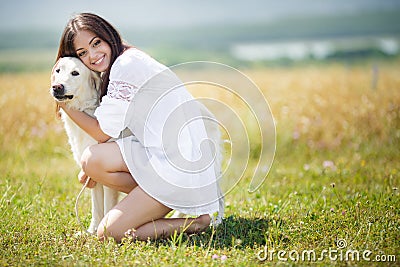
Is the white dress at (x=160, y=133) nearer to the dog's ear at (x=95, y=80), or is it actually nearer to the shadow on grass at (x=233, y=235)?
the shadow on grass at (x=233, y=235)

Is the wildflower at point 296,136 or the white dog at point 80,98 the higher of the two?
the white dog at point 80,98

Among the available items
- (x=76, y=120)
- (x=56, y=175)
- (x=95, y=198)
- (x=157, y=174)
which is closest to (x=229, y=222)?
(x=157, y=174)

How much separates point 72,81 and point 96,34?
33 cm

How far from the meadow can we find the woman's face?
2.61ft

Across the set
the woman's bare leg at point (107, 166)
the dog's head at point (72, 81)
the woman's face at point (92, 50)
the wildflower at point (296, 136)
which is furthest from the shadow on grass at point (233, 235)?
the wildflower at point (296, 136)

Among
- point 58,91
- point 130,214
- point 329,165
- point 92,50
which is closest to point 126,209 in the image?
point 130,214

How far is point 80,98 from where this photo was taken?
363cm

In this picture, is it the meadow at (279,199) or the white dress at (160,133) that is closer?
the meadow at (279,199)

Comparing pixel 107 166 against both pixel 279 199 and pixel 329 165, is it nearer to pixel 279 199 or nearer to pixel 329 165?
pixel 279 199

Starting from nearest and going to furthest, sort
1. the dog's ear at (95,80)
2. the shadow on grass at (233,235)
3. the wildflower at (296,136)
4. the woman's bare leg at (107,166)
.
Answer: the shadow on grass at (233,235) → the woman's bare leg at (107,166) → the dog's ear at (95,80) → the wildflower at (296,136)

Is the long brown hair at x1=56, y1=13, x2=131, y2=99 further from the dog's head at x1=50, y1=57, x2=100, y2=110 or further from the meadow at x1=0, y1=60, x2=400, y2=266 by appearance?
the meadow at x1=0, y1=60, x2=400, y2=266

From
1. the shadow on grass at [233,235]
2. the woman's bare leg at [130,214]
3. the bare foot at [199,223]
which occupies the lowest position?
the shadow on grass at [233,235]

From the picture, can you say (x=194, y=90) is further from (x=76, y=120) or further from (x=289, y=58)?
(x=289, y=58)

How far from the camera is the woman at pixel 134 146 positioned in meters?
3.37
